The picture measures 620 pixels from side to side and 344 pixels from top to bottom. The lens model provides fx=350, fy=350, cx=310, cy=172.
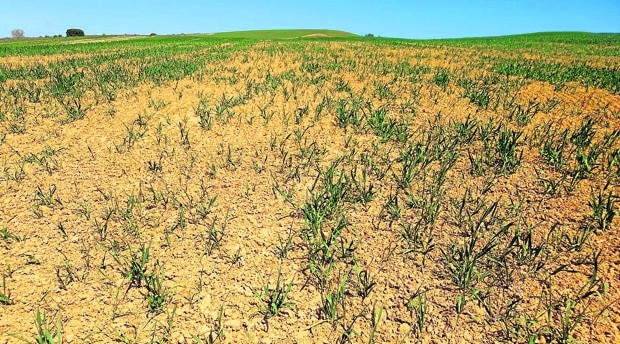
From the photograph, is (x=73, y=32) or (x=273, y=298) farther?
(x=73, y=32)

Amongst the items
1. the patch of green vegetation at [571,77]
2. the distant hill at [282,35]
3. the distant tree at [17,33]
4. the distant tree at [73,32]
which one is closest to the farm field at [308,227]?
the patch of green vegetation at [571,77]

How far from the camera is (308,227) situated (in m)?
3.14

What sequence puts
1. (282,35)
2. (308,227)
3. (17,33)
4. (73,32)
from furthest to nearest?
(17,33)
(73,32)
(282,35)
(308,227)

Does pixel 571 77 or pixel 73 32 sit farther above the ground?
pixel 73 32

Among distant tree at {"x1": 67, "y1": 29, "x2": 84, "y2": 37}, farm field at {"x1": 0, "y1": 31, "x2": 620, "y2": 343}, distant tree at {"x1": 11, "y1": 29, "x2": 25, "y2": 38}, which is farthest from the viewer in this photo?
distant tree at {"x1": 11, "y1": 29, "x2": 25, "y2": 38}

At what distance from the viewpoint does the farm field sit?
2271mm

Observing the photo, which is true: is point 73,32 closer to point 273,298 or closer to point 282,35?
point 282,35

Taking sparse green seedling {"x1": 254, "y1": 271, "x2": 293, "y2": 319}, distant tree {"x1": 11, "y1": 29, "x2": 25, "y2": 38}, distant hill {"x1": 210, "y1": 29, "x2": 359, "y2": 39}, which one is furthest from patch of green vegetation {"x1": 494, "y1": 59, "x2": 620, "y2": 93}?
distant tree {"x1": 11, "y1": 29, "x2": 25, "y2": 38}

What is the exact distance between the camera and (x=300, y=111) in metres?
5.94

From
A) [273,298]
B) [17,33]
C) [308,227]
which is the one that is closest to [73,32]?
[17,33]

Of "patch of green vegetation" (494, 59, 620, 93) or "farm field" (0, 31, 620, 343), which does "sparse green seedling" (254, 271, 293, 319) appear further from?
"patch of green vegetation" (494, 59, 620, 93)

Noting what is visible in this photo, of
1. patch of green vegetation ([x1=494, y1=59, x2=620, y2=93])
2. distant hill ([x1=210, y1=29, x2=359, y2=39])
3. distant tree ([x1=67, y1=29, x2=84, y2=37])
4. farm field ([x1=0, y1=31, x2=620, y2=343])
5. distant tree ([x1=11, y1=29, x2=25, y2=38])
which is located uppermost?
distant tree ([x1=11, y1=29, x2=25, y2=38])

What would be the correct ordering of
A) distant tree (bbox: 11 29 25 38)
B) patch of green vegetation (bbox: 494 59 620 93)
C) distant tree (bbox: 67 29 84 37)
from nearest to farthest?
patch of green vegetation (bbox: 494 59 620 93) < distant tree (bbox: 67 29 84 37) < distant tree (bbox: 11 29 25 38)

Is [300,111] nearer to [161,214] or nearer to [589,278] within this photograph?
[161,214]
